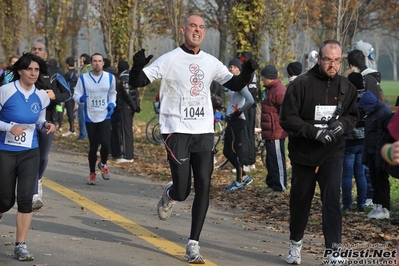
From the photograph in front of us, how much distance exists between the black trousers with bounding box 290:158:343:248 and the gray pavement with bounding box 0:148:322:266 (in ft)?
1.45

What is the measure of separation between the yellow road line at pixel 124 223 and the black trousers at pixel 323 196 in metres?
0.93

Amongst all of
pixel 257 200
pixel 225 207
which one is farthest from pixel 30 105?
pixel 257 200

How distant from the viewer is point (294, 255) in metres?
7.60

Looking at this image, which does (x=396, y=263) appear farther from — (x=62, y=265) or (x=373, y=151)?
(x=373, y=151)

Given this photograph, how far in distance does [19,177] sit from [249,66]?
2.44m

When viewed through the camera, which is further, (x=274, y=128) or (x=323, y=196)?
(x=274, y=128)

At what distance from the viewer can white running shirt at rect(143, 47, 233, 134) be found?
8.03 m

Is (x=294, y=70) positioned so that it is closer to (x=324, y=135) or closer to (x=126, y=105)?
(x=126, y=105)

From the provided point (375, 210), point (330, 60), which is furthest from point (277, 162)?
point (330, 60)

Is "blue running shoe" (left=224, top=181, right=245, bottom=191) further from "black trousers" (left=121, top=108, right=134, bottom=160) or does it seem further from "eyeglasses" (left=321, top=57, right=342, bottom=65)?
"eyeglasses" (left=321, top=57, right=342, bottom=65)

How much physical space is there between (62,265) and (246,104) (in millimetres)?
6047

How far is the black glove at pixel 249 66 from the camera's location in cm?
787

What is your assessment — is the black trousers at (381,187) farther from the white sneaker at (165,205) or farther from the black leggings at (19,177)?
the black leggings at (19,177)

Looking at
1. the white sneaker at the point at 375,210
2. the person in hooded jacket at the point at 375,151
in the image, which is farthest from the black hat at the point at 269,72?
the white sneaker at the point at 375,210
